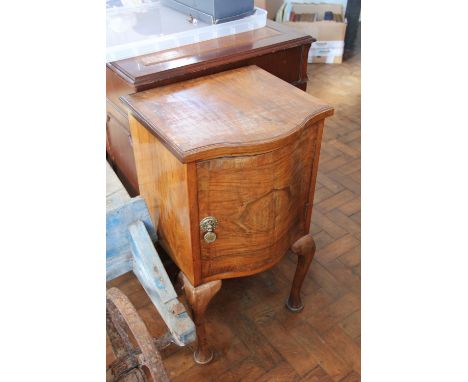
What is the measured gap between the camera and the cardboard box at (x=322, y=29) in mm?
3752

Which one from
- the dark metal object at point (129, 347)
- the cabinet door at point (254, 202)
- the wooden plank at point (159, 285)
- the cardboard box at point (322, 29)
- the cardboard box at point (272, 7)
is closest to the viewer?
the dark metal object at point (129, 347)

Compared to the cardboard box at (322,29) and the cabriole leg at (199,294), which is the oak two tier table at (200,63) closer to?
the cabriole leg at (199,294)

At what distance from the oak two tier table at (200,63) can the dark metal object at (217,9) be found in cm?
7

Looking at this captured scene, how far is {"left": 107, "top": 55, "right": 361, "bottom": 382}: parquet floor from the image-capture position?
1.52m

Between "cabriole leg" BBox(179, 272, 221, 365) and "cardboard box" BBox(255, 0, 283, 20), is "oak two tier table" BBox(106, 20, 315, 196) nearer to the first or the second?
"cabriole leg" BBox(179, 272, 221, 365)

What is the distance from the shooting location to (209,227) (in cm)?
118

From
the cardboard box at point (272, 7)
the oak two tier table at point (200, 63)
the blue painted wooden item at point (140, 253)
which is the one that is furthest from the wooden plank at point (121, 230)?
the cardboard box at point (272, 7)

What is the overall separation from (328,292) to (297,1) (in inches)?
125

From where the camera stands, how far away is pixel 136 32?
1.58 meters

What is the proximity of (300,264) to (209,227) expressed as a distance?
20.3 inches

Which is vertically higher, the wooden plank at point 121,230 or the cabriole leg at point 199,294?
the wooden plank at point 121,230

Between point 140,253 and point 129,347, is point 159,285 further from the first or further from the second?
point 129,347

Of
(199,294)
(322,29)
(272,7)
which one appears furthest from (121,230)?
(272,7)

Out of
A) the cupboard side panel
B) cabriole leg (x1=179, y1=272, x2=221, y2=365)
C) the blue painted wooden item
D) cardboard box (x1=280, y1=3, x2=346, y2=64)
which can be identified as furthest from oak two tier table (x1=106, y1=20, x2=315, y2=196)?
cardboard box (x1=280, y1=3, x2=346, y2=64)
